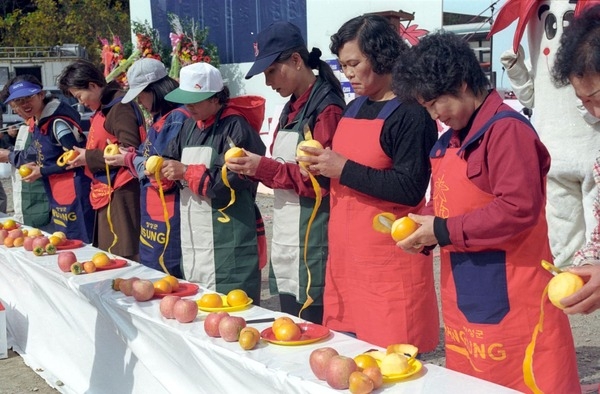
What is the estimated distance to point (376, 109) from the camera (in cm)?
268

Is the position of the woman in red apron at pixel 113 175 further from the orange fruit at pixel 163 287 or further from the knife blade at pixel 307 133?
the knife blade at pixel 307 133

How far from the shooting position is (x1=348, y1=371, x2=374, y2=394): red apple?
1.92 m

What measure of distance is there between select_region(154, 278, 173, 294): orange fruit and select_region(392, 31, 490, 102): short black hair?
51.6 inches

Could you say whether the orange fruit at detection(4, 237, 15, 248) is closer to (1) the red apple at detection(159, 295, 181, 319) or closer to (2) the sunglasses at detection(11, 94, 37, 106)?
(2) the sunglasses at detection(11, 94, 37, 106)

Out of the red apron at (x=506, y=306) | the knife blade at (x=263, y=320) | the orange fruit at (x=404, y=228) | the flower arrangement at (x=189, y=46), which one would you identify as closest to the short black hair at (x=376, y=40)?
the red apron at (x=506, y=306)

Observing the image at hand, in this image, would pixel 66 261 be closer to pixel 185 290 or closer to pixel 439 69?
pixel 185 290

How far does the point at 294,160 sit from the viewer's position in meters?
3.08

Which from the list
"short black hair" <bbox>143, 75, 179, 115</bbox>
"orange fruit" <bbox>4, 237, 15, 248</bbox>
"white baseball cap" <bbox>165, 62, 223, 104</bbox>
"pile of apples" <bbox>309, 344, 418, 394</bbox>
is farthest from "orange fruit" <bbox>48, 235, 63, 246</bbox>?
"pile of apples" <bbox>309, 344, 418, 394</bbox>

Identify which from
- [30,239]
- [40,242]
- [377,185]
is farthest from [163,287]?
[30,239]

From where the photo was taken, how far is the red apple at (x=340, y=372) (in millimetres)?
1973

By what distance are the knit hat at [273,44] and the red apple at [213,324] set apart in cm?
99

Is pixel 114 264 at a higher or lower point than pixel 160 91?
lower

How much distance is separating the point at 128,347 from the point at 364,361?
1351 millimetres

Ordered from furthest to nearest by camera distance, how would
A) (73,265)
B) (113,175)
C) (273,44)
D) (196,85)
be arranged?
(113,175), (73,265), (196,85), (273,44)
